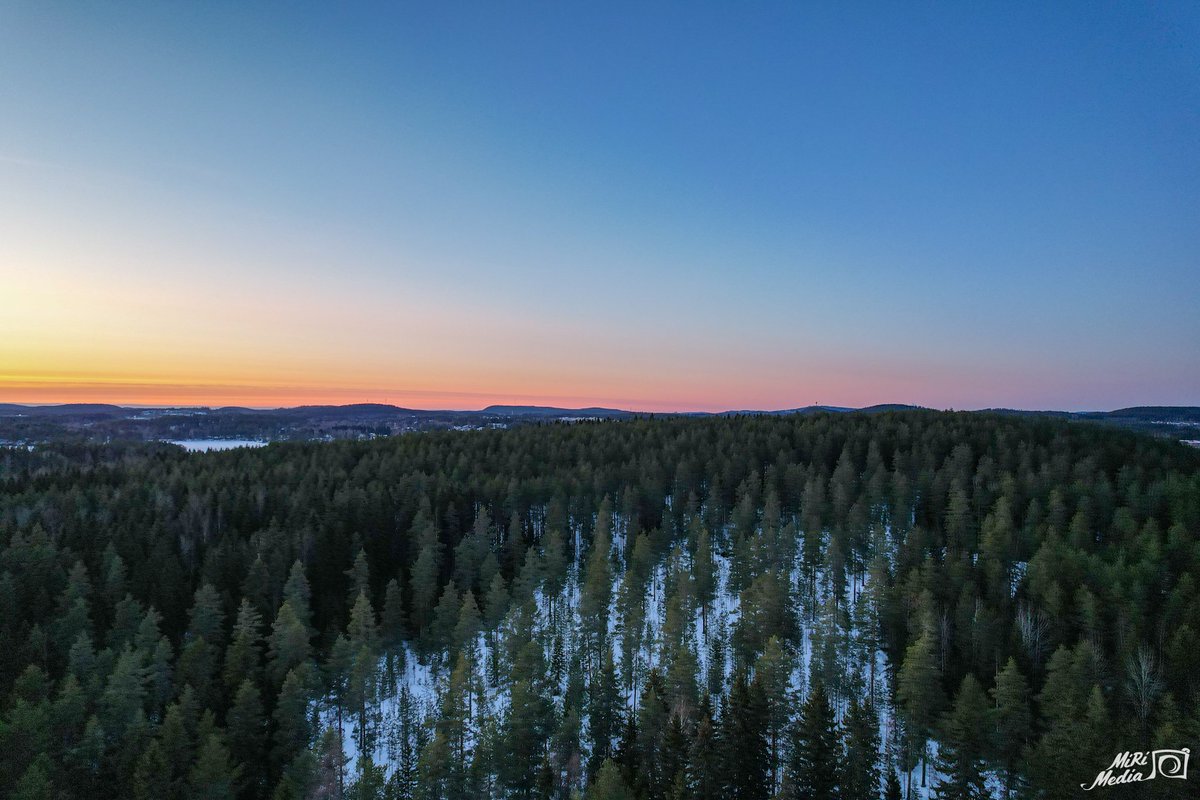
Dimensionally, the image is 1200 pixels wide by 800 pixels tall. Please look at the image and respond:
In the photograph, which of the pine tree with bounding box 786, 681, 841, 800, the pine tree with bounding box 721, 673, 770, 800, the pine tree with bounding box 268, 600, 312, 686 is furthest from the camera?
the pine tree with bounding box 268, 600, 312, 686

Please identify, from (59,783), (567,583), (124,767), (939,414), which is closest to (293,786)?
(124,767)

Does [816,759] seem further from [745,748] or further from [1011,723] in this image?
[1011,723]

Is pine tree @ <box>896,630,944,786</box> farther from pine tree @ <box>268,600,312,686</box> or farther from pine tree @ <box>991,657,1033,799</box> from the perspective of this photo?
pine tree @ <box>268,600,312,686</box>

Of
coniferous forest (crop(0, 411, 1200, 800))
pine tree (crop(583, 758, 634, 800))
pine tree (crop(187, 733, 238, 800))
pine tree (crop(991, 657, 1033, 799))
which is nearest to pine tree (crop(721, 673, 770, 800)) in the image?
coniferous forest (crop(0, 411, 1200, 800))

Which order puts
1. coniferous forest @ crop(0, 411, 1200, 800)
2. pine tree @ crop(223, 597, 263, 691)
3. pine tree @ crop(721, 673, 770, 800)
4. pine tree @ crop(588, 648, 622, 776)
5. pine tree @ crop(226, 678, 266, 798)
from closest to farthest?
pine tree @ crop(721, 673, 770, 800), coniferous forest @ crop(0, 411, 1200, 800), pine tree @ crop(226, 678, 266, 798), pine tree @ crop(588, 648, 622, 776), pine tree @ crop(223, 597, 263, 691)

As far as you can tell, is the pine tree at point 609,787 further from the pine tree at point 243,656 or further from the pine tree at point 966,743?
the pine tree at point 243,656

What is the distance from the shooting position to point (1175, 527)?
66.0m

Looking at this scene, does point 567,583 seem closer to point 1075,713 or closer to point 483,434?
point 1075,713

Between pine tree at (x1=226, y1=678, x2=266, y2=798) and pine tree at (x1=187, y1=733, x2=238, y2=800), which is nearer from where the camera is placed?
pine tree at (x1=187, y1=733, x2=238, y2=800)

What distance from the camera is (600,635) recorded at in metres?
64.4

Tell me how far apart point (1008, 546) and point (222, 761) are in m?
78.9

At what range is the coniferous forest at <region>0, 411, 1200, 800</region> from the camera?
138 feet

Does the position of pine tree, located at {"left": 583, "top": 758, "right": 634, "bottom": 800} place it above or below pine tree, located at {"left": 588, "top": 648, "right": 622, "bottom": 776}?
above

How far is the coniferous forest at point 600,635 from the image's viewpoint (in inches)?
1661
